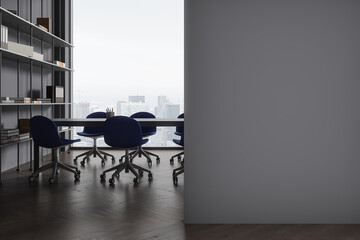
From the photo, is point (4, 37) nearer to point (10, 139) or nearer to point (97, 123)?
point (10, 139)

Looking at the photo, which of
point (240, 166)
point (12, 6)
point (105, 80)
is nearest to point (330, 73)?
point (240, 166)

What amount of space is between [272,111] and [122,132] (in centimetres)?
216

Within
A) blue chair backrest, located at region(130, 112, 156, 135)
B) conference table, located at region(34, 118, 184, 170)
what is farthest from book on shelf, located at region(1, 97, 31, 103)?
blue chair backrest, located at region(130, 112, 156, 135)

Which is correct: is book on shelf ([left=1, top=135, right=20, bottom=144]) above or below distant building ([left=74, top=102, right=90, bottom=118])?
below

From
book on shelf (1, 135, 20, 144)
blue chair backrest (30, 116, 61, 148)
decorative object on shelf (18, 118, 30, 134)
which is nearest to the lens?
blue chair backrest (30, 116, 61, 148)

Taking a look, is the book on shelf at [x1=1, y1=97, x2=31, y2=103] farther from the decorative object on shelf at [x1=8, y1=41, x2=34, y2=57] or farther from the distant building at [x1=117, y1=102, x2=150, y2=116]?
the distant building at [x1=117, y1=102, x2=150, y2=116]

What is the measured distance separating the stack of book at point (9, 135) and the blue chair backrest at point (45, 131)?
454 millimetres

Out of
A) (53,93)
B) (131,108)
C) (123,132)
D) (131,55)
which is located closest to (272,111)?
(123,132)

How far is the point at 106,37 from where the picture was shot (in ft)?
25.3

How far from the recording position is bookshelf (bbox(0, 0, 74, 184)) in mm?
5281

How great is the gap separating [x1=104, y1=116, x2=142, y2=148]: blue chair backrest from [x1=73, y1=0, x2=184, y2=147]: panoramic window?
2.92 meters

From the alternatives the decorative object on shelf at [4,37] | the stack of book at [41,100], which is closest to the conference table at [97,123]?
the stack of book at [41,100]

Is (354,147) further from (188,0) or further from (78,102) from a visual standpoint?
(78,102)

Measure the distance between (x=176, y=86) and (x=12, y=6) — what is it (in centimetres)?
337
